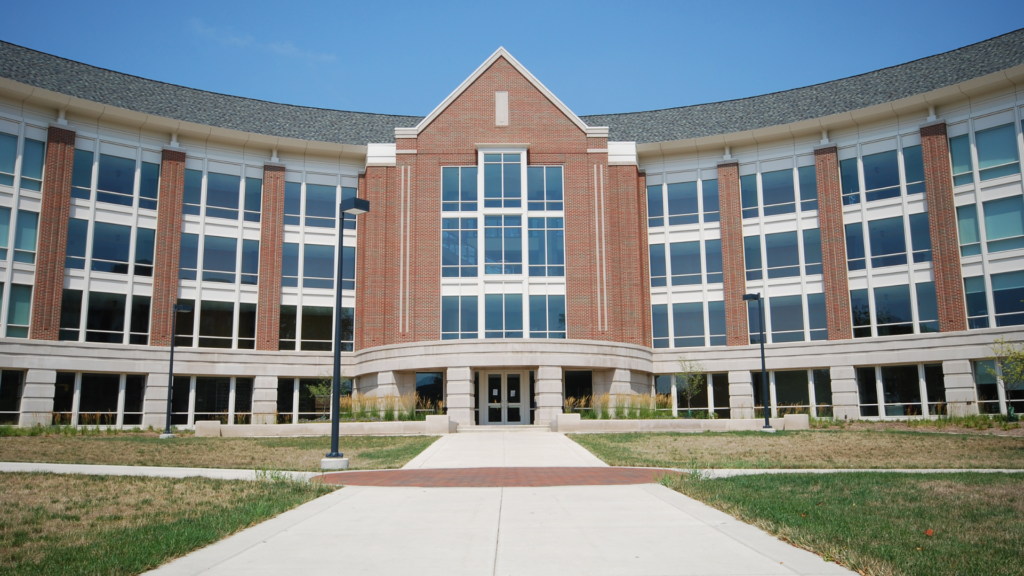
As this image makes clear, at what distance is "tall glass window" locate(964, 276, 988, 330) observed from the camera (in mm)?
30922

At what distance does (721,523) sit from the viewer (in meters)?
8.30

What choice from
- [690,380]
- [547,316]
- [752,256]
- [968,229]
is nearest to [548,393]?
[547,316]

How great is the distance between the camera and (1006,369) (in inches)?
1129

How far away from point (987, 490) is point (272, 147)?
110 feet

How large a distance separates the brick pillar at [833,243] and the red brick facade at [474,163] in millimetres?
8509

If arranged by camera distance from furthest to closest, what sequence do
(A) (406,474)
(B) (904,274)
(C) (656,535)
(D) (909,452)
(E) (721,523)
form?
(B) (904,274)
(D) (909,452)
(A) (406,474)
(E) (721,523)
(C) (656,535)

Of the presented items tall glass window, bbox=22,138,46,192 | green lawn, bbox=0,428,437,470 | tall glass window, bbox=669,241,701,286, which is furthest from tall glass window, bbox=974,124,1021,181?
tall glass window, bbox=22,138,46,192

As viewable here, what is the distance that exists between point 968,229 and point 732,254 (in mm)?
9875

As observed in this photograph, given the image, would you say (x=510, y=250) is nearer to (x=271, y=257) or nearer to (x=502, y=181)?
(x=502, y=181)

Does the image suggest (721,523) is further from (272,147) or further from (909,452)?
(272,147)

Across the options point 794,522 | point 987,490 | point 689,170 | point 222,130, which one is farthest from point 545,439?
point 222,130

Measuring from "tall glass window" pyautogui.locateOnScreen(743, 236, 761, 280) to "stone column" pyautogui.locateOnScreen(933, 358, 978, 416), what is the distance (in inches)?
360

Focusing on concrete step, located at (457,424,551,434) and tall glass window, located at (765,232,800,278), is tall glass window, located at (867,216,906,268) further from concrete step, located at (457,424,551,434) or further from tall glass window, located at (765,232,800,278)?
concrete step, located at (457,424,551,434)

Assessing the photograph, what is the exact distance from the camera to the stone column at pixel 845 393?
109ft
